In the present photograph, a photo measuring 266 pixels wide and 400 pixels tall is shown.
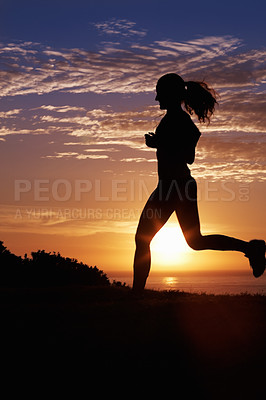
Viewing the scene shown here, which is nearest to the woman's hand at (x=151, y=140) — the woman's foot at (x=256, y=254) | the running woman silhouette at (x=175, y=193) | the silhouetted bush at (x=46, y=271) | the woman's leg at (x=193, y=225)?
the running woman silhouette at (x=175, y=193)

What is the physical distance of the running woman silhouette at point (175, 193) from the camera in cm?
826

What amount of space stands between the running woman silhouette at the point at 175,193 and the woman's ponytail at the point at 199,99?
0.63 feet

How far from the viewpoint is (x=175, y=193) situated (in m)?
8.28

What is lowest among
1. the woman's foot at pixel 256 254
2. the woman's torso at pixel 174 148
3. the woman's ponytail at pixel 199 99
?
the woman's foot at pixel 256 254

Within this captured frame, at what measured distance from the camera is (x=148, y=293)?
31.2 ft

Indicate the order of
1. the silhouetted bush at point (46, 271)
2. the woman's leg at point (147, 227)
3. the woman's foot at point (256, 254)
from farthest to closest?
the silhouetted bush at point (46, 271) < the woman's foot at point (256, 254) < the woman's leg at point (147, 227)

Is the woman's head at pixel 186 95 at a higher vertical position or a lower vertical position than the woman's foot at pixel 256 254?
higher

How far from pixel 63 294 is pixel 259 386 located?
214 inches

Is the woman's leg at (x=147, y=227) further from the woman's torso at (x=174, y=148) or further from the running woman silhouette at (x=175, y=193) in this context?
the woman's torso at (x=174, y=148)

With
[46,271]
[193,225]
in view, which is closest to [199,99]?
[193,225]

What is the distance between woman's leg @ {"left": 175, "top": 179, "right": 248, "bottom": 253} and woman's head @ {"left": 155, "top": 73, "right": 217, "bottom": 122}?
4.42ft

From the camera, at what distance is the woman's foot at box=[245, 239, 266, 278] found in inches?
334

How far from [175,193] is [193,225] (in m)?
0.57

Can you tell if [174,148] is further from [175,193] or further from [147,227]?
[147,227]
